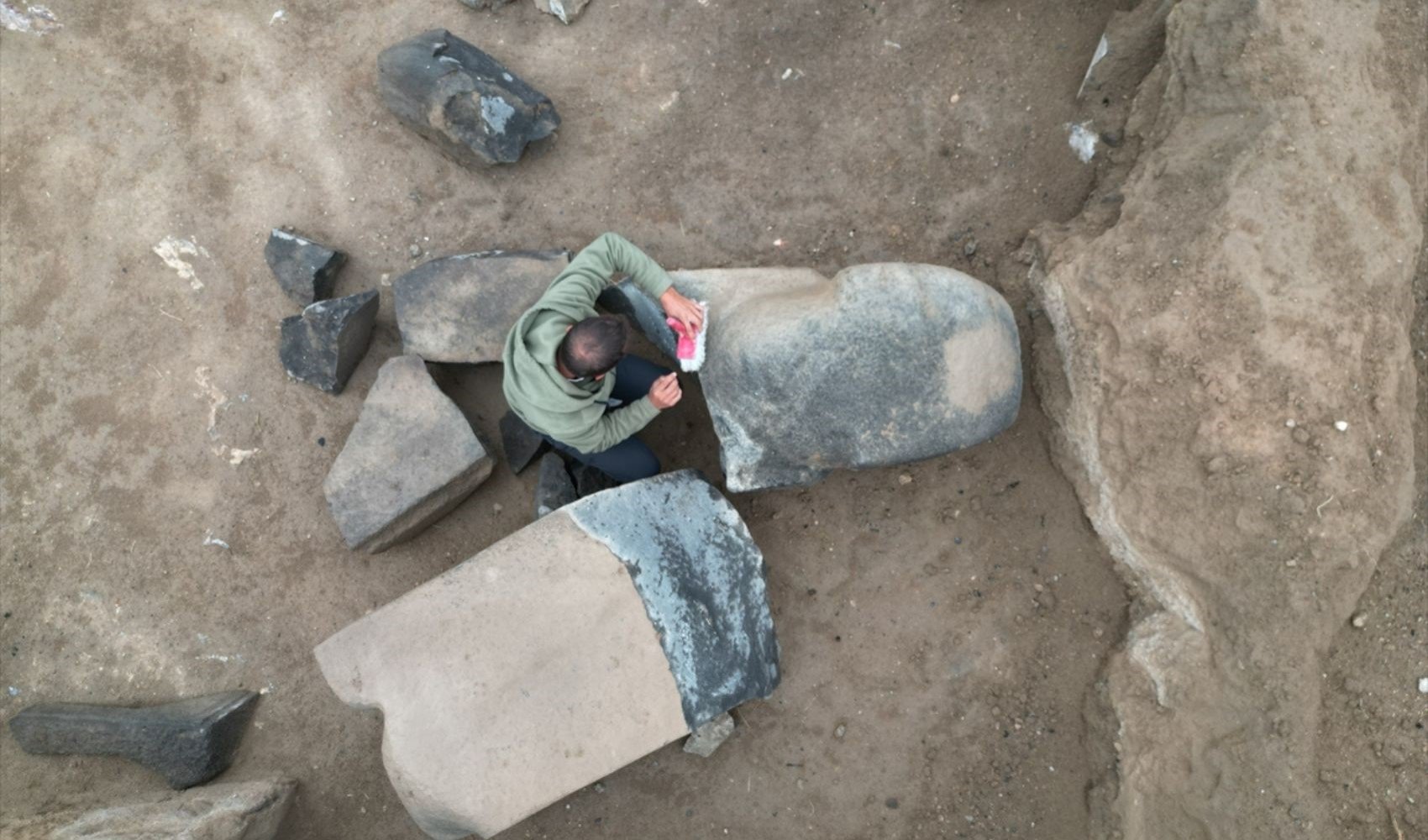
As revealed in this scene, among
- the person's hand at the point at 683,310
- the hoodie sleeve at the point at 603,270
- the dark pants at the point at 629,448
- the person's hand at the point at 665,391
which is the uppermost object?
the hoodie sleeve at the point at 603,270

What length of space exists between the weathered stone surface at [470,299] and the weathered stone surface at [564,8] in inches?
41.9

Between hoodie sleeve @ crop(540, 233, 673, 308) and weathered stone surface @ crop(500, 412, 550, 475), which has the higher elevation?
hoodie sleeve @ crop(540, 233, 673, 308)

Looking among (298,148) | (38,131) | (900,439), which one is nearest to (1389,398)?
(900,439)

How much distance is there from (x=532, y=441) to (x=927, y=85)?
2031 mm

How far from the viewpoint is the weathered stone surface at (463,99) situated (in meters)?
3.27

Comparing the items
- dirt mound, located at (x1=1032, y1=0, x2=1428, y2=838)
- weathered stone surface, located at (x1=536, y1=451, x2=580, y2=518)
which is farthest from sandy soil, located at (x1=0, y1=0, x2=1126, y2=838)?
dirt mound, located at (x1=1032, y1=0, x2=1428, y2=838)

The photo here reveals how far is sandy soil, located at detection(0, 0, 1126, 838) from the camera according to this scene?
124 inches

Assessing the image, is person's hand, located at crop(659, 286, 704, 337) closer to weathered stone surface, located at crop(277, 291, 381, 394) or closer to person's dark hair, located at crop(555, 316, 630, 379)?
person's dark hair, located at crop(555, 316, 630, 379)

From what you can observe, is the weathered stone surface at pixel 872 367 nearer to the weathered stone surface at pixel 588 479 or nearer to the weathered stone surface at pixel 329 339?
the weathered stone surface at pixel 588 479

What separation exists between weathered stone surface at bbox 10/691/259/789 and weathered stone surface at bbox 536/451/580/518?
139cm

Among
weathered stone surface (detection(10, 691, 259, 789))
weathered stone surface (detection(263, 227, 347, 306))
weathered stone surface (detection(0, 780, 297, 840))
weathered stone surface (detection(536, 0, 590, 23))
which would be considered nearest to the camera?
weathered stone surface (detection(0, 780, 297, 840))

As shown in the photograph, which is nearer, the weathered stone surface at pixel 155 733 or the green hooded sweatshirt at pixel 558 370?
the green hooded sweatshirt at pixel 558 370

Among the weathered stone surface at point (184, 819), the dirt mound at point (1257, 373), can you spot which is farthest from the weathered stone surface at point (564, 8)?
the weathered stone surface at point (184, 819)

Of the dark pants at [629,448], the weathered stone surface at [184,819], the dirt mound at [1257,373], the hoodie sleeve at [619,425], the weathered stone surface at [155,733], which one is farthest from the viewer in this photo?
the weathered stone surface at [155,733]
